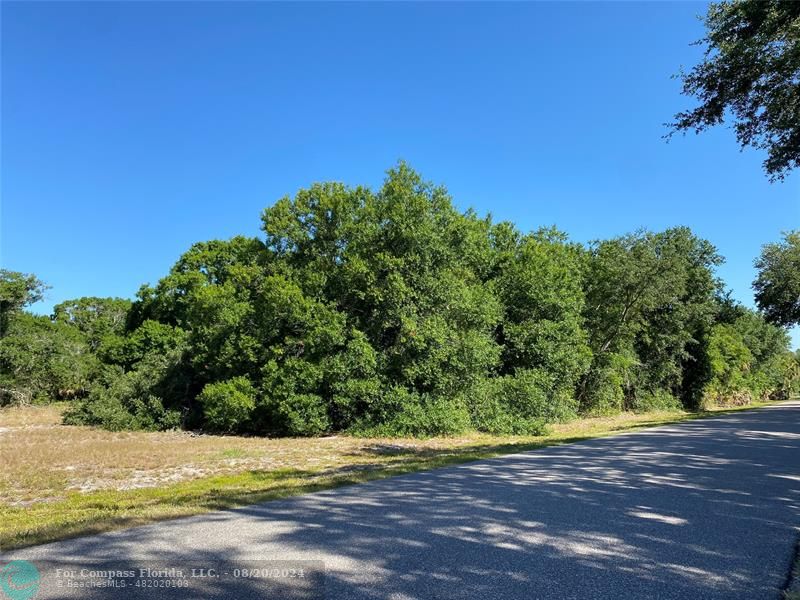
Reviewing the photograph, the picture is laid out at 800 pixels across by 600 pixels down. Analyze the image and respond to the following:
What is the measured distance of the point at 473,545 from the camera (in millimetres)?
4500

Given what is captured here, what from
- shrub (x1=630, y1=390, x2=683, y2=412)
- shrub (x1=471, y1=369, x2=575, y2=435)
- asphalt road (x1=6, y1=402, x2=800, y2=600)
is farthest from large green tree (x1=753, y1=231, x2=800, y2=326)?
asphalt road (x1=6, y1=402, x2=800, y2=600)

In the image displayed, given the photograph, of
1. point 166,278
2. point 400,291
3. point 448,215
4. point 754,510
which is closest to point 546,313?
point 448,215

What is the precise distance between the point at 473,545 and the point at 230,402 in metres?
16.7

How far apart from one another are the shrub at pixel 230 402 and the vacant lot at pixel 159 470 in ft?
3.39

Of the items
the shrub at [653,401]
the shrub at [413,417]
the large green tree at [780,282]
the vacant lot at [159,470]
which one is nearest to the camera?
the vacant lot at [159,470]

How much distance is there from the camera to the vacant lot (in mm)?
6203

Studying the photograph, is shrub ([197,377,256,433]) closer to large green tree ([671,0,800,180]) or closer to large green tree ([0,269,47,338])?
large green tree ([671,0,800,180])

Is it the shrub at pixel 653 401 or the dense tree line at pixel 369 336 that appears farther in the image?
the shrub at pixel 653 401

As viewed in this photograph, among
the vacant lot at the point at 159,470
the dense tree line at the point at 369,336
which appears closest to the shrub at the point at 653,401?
the dense tree line at the point at 369,336

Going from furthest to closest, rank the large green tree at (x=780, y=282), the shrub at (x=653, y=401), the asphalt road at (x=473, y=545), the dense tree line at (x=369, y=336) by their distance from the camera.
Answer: the shrub at (x=653, y=401) → the large green tree at (x=780, y=282) → the dense tree line at (x=369, y=336) → the asphalt road at (x=473, y=545)

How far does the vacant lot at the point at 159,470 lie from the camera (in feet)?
20.4

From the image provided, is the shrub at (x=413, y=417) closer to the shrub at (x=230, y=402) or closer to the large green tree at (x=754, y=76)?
the shrub at (x=230, y=402)

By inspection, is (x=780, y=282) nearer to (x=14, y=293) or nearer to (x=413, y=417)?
Result: (x=413, y=417)

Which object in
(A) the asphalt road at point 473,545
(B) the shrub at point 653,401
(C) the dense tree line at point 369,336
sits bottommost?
(B) the shrub at point 653,401
